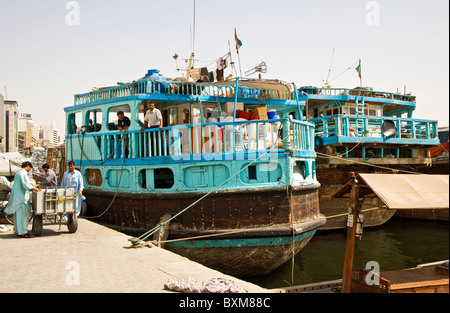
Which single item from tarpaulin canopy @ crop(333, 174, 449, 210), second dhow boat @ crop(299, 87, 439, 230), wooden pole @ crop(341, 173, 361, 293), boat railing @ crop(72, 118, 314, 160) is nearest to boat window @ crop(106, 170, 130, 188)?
boat railing @ crop(72, 118, 314, 160)

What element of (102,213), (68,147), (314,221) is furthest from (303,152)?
(68,147)

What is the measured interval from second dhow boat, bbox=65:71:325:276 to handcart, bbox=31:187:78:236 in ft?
5.32

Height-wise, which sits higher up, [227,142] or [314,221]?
[227,142]

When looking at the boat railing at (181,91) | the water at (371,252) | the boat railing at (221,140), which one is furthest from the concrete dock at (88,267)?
the boat railing at (181,91)

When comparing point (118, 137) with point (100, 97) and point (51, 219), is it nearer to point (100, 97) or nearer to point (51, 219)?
point (100, 97)

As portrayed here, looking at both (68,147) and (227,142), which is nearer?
(227,142)

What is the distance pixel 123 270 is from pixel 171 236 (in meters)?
2.96

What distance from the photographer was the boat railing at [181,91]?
30.8 ft

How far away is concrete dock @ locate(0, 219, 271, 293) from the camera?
4.60 metres

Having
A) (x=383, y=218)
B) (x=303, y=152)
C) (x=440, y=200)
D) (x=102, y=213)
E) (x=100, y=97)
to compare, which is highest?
(x=100, y=97)

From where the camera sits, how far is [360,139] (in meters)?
14.1

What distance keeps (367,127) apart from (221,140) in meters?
8.70

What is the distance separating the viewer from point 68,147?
1149 centimetres
